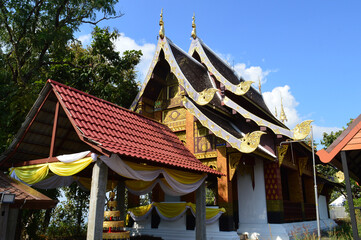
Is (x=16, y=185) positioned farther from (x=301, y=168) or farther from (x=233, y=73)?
(x=233, y=73)

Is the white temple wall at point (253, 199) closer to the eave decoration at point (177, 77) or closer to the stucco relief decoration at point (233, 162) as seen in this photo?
the stucco relief decoration at point (233, 162)

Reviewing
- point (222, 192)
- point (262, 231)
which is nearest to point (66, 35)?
point (222, 192)

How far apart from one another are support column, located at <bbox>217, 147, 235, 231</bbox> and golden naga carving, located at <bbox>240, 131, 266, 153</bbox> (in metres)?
1.46

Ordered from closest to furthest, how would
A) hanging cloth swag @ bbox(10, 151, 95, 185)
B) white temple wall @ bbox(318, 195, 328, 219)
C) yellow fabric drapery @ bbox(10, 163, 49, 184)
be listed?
hanging cloth swag @ bbox(10, 151, 95, 185) < yellow fabric drapery @ bbox(10, 163, 49, 184) < white temple wall @ bbox(318, 195, 328, 219)

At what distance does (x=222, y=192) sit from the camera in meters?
10.2

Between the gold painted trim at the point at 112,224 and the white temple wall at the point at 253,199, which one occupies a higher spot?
the white temple wall at the point at 253,199

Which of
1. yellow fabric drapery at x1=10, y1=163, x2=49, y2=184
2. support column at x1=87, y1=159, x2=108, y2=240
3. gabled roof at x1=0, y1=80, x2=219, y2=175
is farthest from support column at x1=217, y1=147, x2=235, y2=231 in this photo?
yellow fabric drapery at x1=10, y1=163, x2=49, y2=184

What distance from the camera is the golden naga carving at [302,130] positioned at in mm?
8914

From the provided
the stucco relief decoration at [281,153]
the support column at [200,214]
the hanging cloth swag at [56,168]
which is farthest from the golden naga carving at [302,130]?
the hanging cloth swag at [56,168]

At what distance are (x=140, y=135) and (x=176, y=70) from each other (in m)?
3.76

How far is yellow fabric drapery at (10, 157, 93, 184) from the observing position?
655 cm

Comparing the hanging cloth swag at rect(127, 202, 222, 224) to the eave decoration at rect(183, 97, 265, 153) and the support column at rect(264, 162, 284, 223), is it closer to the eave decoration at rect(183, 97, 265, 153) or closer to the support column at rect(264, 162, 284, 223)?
the support column at rect(264, 162, 284, 223)

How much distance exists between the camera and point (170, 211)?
10.6 m

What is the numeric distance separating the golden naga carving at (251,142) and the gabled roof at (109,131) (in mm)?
1333
